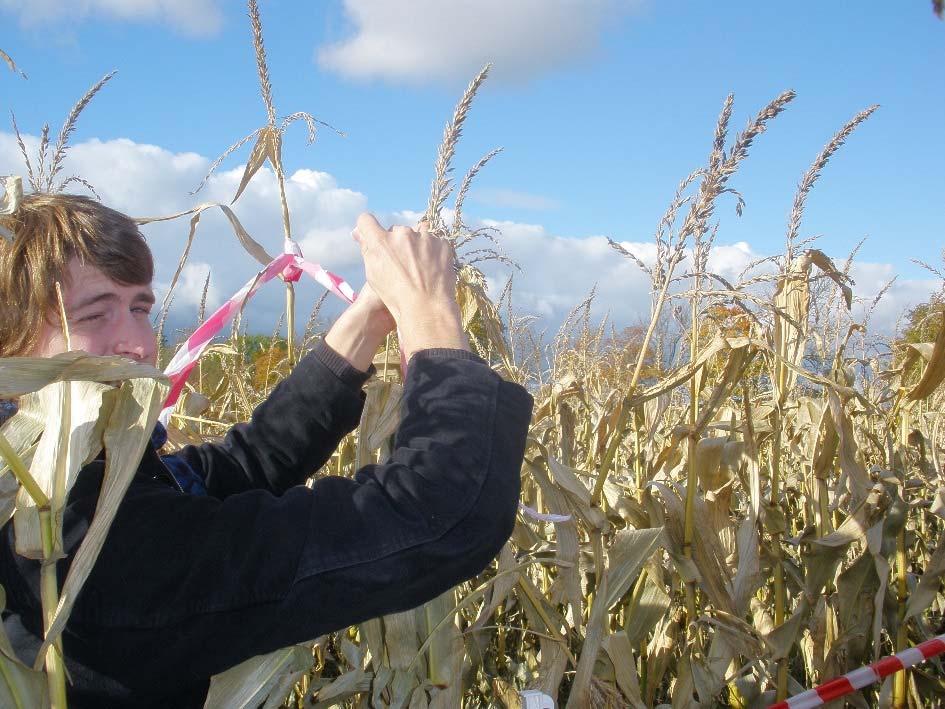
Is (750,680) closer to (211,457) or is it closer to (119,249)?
(211,457)

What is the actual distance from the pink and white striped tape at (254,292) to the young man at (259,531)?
32cm

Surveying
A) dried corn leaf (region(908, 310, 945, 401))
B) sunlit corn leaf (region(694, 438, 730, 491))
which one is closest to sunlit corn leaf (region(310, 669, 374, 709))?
sunlit corn leaf (region(694, 438, 730, 491))

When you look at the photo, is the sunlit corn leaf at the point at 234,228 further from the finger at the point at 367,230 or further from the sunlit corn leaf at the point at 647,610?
the sunlit corn leaf at the point at 647,610

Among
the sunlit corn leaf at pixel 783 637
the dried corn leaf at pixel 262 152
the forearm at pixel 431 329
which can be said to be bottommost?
the sunlit corn leaf at pixel 783 637

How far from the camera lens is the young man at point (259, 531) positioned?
100 cm

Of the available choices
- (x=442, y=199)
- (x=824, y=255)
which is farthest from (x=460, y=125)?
(x=824, y=255)

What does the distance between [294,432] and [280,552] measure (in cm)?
59

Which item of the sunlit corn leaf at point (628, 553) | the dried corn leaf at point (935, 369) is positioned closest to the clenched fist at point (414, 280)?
the sunlit corn leaf at point (628, 553)

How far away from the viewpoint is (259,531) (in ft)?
3.38

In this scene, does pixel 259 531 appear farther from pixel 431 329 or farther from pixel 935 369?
pixel 935 369

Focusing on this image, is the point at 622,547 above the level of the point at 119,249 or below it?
below

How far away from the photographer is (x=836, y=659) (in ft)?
7.23

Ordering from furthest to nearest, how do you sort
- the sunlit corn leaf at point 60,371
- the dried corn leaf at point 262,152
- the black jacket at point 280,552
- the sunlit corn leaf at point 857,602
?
the sunlit corn leaf at point 857,602, the dried corn leaf at point 262,152, the black jacket at point 280,552, the sunlit corn leaf at point 60,371

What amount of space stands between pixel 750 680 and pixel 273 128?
6.22ft
